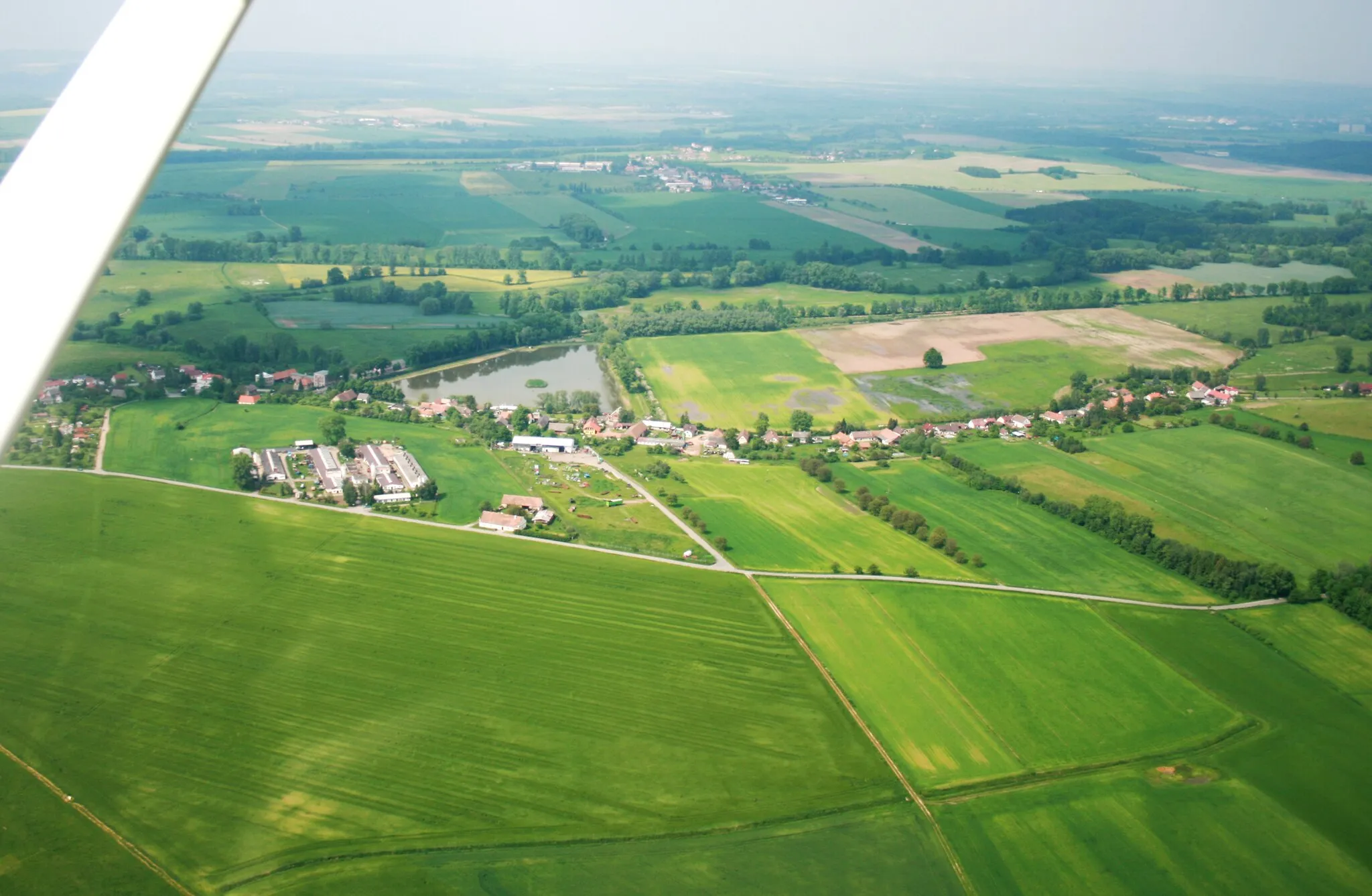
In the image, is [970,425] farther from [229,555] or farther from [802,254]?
[802,254]

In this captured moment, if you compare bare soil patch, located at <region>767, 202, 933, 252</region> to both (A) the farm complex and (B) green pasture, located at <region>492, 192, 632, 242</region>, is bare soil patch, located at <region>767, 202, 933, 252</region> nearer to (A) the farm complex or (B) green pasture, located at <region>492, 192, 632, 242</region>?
(A) the farm complex

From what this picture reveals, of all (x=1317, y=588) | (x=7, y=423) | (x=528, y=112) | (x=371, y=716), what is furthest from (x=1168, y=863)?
(x=528, y=112)

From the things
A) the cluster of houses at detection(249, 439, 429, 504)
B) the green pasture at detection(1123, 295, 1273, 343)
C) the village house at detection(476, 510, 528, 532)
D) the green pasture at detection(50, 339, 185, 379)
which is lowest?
the village house at detection(476, 510, 528, 532)

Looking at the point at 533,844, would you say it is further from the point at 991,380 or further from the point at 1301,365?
the point at 1301,365

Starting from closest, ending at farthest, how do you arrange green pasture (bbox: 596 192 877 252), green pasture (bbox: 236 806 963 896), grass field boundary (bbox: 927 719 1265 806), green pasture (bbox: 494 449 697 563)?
green pasture (bbox: 236 806 963 896)
grass field boundary (bbox: 927 719 1265 806)
green pasture (bbox: 494 449 697 563)
green pasture (bbox: 596 192 877 252)

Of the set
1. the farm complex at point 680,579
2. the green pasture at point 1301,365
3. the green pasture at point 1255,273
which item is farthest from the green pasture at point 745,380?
the green pasture at point 1255,273

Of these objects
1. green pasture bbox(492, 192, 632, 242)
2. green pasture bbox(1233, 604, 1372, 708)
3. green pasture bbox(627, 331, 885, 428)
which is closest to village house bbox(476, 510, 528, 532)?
green pasture bbox(627, 331, 885, 428)
